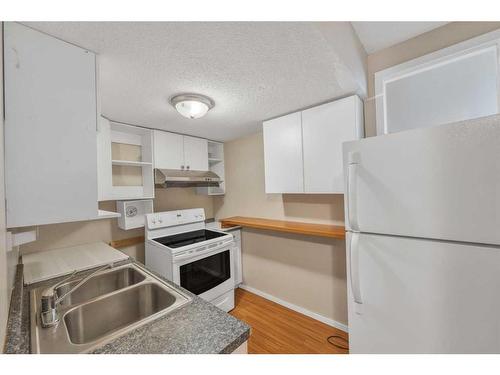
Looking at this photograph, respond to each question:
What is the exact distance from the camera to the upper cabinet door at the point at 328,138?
1.53m

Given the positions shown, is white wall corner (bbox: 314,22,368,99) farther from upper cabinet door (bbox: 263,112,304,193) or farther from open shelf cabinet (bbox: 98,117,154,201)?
open shelf cabinet (bbox: 98,117,154,201)

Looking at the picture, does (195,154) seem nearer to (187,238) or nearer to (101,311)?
(187,238)

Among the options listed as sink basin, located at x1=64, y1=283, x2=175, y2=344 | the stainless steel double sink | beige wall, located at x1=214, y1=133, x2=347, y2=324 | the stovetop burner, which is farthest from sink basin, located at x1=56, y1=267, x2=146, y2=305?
beige wall, located at x1=214, y1=133, x2=347, y2=324

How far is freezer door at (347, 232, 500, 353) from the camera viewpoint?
84 centimetres

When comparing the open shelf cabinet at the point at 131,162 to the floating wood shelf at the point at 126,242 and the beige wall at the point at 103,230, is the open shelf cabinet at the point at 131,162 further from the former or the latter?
the floating wood shelf at the point at 126,242

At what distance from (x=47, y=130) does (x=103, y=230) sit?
5.47ft

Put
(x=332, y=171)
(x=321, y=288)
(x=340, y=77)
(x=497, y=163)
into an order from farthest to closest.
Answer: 1. (x=321, y=288)
2. (x=332, y=171)
3. (x=340, y=77)
4. (x=497, y=163)

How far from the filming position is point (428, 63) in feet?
4.70

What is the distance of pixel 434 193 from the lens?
94 centimetres

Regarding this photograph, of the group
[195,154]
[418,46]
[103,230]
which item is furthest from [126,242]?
[418,46]

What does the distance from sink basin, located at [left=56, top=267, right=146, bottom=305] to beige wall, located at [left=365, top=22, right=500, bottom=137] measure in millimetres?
2088
